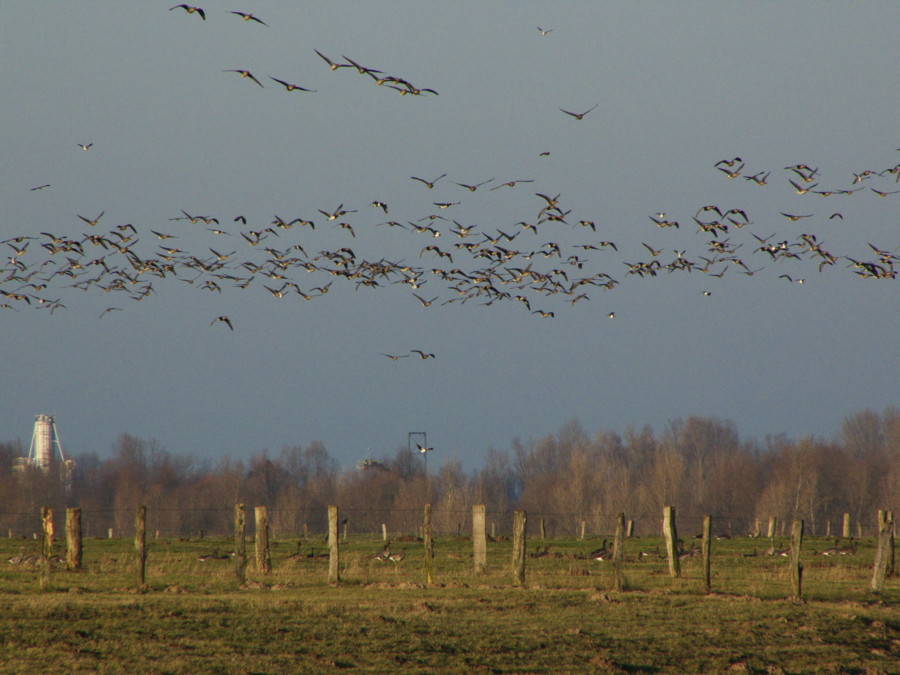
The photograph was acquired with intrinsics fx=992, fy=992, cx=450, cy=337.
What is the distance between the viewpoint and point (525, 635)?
18.9 meters

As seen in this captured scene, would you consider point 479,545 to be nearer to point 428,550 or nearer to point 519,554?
point 428,550

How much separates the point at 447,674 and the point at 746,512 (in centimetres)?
9537

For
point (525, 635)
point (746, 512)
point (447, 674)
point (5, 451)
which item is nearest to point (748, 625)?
point (525, 635)

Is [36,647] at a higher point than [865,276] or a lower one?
lower

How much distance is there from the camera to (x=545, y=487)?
393ft

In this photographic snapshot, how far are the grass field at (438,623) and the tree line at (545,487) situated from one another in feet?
174

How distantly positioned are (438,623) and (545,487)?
4000 inches

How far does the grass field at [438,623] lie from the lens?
16625mm

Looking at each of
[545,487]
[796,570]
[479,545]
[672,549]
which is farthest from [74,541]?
[545,487]

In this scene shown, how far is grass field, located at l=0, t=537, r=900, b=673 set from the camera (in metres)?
16.6

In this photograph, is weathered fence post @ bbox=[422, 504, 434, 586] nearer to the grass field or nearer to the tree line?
the grass field

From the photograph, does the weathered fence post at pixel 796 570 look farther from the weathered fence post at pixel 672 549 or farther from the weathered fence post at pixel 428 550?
the weathered fence post at pixel 428 550

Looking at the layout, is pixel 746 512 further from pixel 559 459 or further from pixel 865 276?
pixel 865 276

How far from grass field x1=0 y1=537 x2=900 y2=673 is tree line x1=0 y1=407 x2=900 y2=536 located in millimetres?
52907
